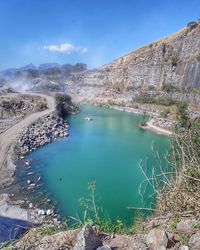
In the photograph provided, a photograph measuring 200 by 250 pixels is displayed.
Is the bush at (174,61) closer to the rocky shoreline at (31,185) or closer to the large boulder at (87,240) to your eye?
the rocky shoreline at (31,185)

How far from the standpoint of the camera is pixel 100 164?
28219mm

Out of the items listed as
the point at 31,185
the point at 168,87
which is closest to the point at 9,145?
the point at 31,185

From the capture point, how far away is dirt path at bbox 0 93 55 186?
2531cm

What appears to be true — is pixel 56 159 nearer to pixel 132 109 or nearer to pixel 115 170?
pixel 115 170

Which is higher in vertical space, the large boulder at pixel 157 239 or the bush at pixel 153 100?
the large boulder at pixel 157 239

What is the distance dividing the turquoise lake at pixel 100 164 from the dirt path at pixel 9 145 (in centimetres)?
209

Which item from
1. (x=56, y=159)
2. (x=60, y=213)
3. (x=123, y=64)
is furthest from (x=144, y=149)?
(x=123, y=64)

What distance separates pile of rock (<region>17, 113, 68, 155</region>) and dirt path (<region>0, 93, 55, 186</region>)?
842mm

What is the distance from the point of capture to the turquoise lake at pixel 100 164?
1983 cm

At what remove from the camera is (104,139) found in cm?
3928

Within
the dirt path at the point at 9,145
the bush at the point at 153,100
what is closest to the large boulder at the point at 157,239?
the dirt path at the point at 9,145

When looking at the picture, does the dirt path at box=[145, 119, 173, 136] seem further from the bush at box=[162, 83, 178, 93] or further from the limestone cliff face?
the bush at box=[162, 83, 178, 93]

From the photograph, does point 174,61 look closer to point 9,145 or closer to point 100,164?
point 9,145

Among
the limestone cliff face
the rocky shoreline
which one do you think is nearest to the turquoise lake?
the rocky shoreline
